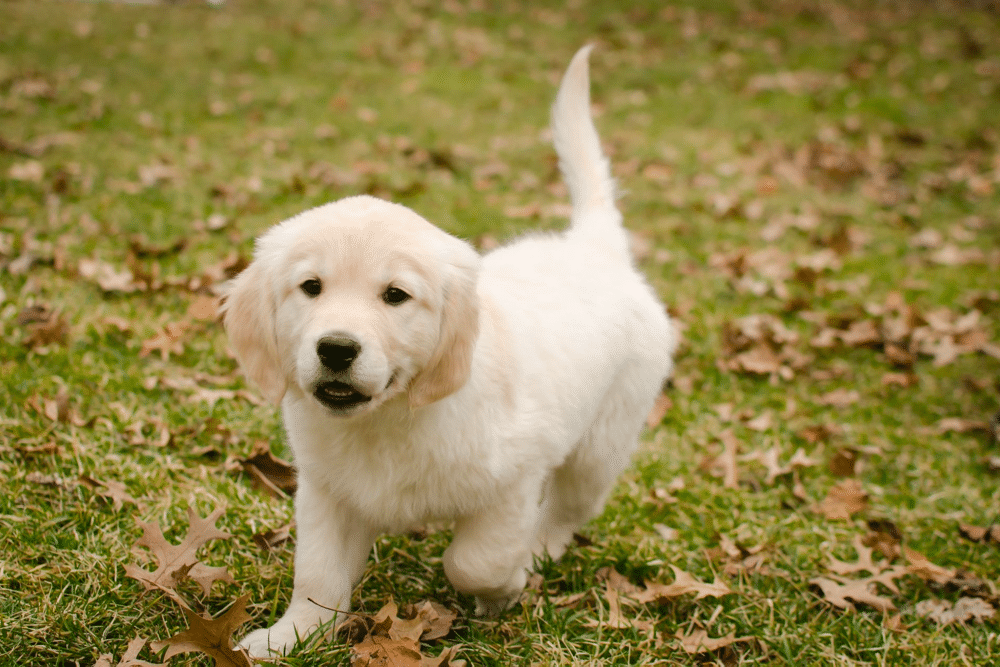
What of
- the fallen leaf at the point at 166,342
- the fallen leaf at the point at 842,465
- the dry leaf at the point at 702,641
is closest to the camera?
the dry leaf at the point at 702,641

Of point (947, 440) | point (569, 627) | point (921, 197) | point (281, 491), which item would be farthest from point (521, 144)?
point (569, 627)

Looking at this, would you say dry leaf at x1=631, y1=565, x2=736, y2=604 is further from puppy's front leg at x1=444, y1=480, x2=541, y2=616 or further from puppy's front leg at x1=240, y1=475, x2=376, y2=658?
puppy's front leg at x1=240, y1=475, x2=376, y2=658

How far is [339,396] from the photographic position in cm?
197

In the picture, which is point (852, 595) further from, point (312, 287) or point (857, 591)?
point (312, 287)

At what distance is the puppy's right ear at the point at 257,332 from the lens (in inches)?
83.8

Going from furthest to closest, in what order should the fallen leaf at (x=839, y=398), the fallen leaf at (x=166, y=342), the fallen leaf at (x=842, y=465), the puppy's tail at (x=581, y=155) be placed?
the fallen leaf at (x=839, y=398), the fallen leaf at (x=166, y=342), the fallen leaf at (x=842, y=465), the puppy's tail at (x=581, y=155)

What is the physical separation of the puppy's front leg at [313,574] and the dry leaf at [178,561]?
0.21m

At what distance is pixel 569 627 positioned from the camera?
97.1 inches

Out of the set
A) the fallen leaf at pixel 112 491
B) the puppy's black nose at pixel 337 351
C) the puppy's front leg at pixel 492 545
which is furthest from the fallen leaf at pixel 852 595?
the fallen leaf at pixel 112 491

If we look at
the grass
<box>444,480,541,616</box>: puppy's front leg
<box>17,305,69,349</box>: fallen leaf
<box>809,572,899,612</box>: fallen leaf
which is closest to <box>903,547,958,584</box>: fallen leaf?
the grass

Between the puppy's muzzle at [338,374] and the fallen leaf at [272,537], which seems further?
the fallen leaf at [272,537]

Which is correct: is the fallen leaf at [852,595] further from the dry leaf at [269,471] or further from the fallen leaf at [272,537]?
the dry leaf at [269,471]

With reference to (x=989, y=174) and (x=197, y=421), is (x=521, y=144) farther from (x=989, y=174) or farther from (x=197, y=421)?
(x=197, y=421)

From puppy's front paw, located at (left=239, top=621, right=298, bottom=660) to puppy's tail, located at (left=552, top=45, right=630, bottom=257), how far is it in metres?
1.65
